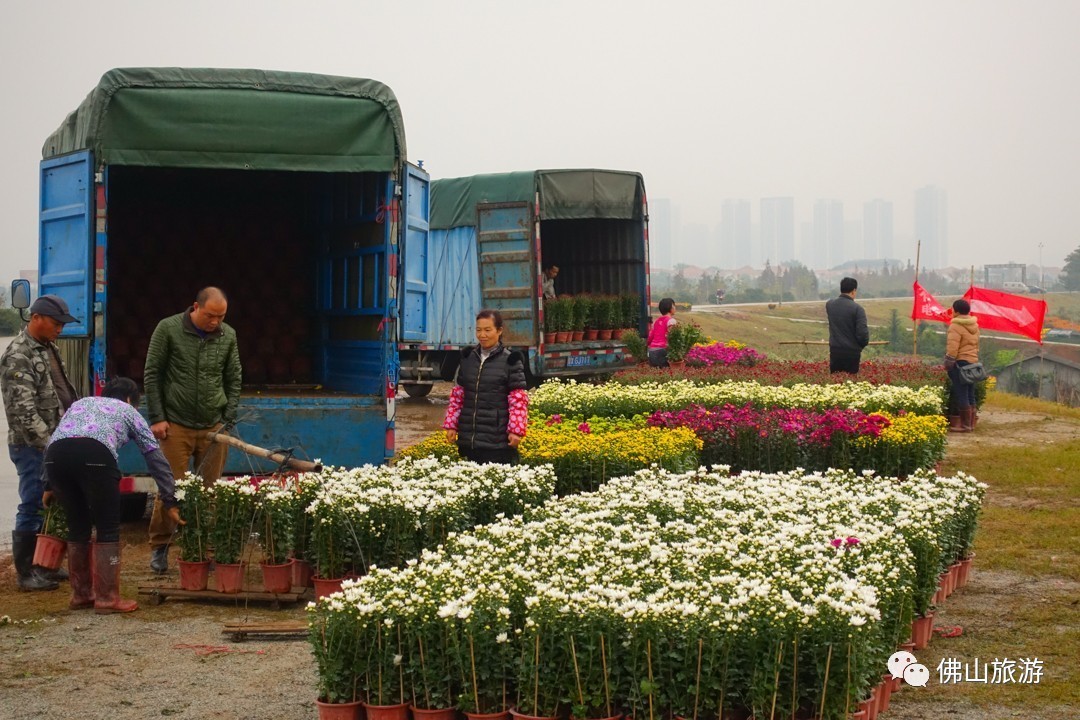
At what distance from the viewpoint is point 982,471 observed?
1443 centimetres

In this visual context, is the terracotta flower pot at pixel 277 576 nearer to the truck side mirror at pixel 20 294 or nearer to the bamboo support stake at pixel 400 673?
the bamboo support stake at pixel 400 673

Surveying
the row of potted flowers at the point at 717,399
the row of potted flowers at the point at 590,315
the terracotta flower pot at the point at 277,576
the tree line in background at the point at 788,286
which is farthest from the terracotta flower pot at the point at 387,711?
the tree line in background at the point at 788,286

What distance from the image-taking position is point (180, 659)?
23.9 ft

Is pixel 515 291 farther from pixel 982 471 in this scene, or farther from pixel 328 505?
pixel 328 505

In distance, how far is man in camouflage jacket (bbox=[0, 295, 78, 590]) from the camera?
30.1ft

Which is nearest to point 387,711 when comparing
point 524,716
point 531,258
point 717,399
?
point 524,716

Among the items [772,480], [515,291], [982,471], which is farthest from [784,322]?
[772,480]

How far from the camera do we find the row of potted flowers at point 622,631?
5.48 metres

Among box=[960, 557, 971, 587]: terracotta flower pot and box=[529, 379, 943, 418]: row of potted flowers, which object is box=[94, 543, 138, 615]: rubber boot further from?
box=[529, 379, 943, 418]: row of potted flowers

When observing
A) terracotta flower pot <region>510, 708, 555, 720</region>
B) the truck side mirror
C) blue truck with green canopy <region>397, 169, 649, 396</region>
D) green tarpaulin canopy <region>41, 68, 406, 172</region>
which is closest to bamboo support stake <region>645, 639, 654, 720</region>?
terracotta flower pot <region>510, 708, 555, 720</region>

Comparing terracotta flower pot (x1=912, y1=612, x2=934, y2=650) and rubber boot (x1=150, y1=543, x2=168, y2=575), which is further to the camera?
rubber boot (x1=150, y1=543, x2=168, y2=575)

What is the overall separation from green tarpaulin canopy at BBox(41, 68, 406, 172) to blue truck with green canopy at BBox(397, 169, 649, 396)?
31.3 feet

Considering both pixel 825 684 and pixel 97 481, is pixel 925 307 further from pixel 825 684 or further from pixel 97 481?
pixel 825 684

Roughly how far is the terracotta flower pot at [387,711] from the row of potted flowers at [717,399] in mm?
8428
